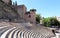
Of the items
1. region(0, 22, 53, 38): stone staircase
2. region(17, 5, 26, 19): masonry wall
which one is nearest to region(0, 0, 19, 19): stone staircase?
region(0, 22, 53, 38): stone staircase

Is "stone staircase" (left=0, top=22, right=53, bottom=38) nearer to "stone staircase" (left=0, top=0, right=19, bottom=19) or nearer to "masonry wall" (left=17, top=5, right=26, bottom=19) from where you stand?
"stone staircase" (left=0, top=0, right=19, bottom=19)

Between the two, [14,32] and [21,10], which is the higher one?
[21,10]

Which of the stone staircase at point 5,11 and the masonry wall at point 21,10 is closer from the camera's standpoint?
the stone staircase at point 5,11

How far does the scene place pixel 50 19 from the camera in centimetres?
3862

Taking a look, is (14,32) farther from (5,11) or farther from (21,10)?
(21,10)

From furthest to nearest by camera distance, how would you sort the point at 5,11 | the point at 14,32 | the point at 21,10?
the point at 21,10 < the point at 5,11 < the point at 14,32

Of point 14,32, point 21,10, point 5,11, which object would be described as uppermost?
point 21,10

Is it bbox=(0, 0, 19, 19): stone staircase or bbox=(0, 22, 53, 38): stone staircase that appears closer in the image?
bbox=(0, 22, 53, 38): stone staircase

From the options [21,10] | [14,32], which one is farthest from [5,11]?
[14,32]

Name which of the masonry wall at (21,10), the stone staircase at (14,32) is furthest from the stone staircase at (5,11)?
the masonry wall at (21,10)

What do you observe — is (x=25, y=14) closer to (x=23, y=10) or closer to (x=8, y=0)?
(x=23, y=10)

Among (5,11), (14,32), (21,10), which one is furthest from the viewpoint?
(21,10)

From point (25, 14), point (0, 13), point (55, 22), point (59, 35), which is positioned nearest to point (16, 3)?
point (25, 14)

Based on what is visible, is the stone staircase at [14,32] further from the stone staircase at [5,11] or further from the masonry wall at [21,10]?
the masonry wall at [21,10]
